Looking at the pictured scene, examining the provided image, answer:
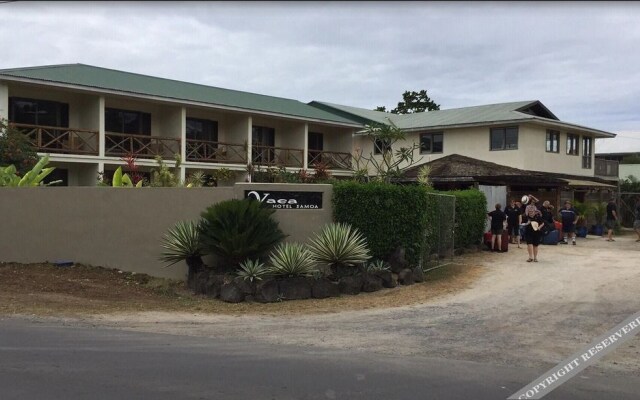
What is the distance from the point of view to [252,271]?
11.5 meters

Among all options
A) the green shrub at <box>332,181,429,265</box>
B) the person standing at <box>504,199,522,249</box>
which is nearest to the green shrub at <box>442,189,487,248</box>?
the person standing at <box>504,199,522,249</box>

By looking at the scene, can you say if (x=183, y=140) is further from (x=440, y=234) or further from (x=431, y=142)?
(x=440, y=234)

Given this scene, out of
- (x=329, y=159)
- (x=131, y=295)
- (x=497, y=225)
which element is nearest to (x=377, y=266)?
(x=131, y=295)

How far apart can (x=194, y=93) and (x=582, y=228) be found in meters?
17.6

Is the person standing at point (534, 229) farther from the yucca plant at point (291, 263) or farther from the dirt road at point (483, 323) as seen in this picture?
the yucca plant at point (291, 263)

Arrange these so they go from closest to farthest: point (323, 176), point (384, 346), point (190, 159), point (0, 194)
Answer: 1. point (384, 346)
2. point (0, 194)
3. point (323, 176)
4. point (190, 159)

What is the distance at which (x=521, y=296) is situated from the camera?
11305 mm

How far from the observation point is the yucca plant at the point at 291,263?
11.5 m

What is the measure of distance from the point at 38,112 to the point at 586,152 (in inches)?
1096

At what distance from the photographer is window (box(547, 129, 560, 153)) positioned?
30828mm

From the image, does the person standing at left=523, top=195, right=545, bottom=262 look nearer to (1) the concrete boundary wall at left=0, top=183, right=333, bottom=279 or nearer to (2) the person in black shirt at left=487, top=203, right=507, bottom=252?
(2) the person in black shirt at left=487, top=203, right=507, bottom=252

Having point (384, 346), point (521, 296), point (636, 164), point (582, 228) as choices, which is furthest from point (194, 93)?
point (636, 164)

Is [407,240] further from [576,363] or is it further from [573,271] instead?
[576,363]

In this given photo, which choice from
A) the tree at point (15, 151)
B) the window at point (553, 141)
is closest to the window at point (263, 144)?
the tree at point (15, 151)
